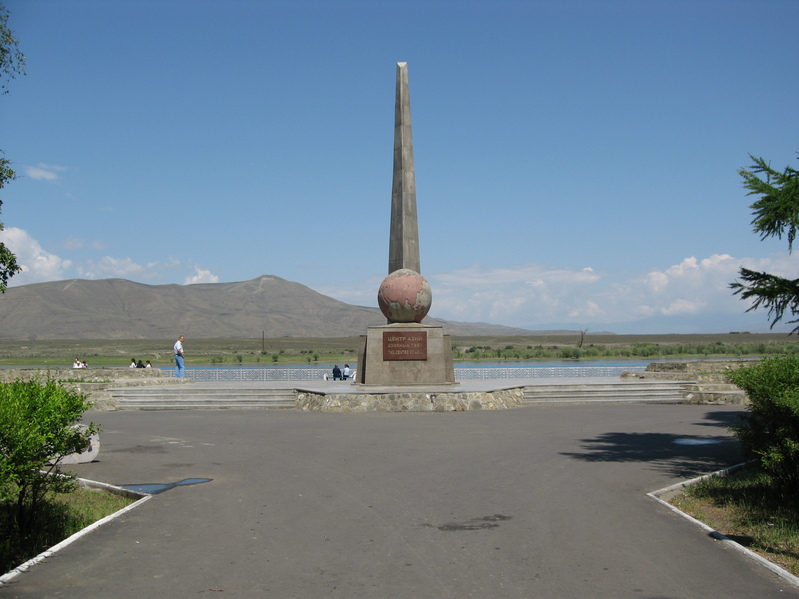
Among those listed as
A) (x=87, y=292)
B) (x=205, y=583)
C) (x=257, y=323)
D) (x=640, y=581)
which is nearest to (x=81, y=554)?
(x=205, y=583)

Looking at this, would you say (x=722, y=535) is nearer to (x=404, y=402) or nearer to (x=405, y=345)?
(x=404, y=402)

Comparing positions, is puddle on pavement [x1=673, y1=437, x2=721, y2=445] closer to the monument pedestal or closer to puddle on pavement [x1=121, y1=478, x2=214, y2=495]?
puddle on pavement [x1=121, y1=478, x2=214, y2=495]

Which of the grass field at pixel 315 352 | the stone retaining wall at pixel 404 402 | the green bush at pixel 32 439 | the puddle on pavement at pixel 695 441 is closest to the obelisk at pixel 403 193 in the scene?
the stone retaining wall at pixel 404 402

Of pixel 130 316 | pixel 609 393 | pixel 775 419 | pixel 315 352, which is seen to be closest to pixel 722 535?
pixel 775 419

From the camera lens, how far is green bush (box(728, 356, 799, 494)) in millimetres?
7699

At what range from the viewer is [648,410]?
63.5ft

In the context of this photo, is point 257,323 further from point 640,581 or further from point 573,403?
point 640,581

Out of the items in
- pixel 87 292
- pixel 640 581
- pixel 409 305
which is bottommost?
pixel 640 581

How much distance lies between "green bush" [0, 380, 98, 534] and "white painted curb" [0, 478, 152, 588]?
1.40 feet

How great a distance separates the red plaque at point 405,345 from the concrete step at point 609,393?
332 cm

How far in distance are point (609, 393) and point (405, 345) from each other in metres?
6.28

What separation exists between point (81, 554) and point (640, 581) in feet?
15.0

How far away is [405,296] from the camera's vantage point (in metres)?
21.6

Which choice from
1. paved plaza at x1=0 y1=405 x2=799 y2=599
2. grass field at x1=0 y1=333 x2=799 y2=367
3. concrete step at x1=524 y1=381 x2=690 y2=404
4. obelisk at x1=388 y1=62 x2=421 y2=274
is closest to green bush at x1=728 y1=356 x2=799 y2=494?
paved plaza at x1=0 y1=405 x2=799 y2=599
